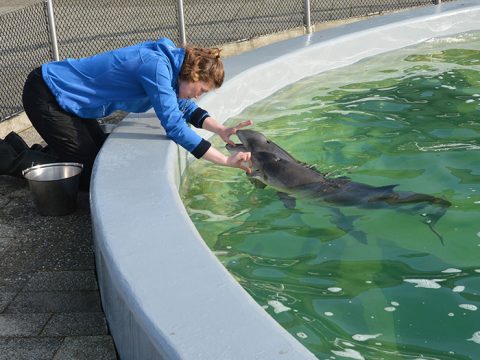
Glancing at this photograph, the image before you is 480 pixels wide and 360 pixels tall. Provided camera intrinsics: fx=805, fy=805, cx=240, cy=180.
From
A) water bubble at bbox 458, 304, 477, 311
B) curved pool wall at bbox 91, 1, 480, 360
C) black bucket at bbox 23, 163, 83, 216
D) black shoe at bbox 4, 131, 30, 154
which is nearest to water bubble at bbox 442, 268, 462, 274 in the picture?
water bubble at bbox 458, 304, 477, 311

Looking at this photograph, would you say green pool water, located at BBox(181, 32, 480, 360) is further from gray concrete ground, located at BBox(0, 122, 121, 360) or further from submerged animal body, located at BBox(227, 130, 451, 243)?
gray concrete ground, located at BBox(0, 122, 121, 360)

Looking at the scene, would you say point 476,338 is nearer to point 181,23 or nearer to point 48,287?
point 48,287

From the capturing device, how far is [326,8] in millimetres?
11438

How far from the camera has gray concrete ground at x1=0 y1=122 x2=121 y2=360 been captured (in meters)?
3.68

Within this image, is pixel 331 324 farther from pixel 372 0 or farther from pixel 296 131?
pixel 372 0

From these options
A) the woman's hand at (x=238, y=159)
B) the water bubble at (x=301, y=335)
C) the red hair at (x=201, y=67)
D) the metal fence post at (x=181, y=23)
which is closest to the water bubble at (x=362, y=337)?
the water bubble at (x=301, y=335)

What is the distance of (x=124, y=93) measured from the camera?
554cm

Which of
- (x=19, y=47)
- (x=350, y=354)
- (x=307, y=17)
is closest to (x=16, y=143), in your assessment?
(x=19, y=47)

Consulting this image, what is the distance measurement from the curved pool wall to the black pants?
29cm

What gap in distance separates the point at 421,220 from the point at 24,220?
2.57 m

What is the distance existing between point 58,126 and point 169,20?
15.9 feet

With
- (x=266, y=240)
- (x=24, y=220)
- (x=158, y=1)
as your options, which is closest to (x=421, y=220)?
(x=266, y=240)

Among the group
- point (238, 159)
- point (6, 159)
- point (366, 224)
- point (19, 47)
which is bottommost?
point (366, 224)

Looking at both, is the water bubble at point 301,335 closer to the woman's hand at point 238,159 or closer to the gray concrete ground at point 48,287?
the gray concrete ground at point 48,287
